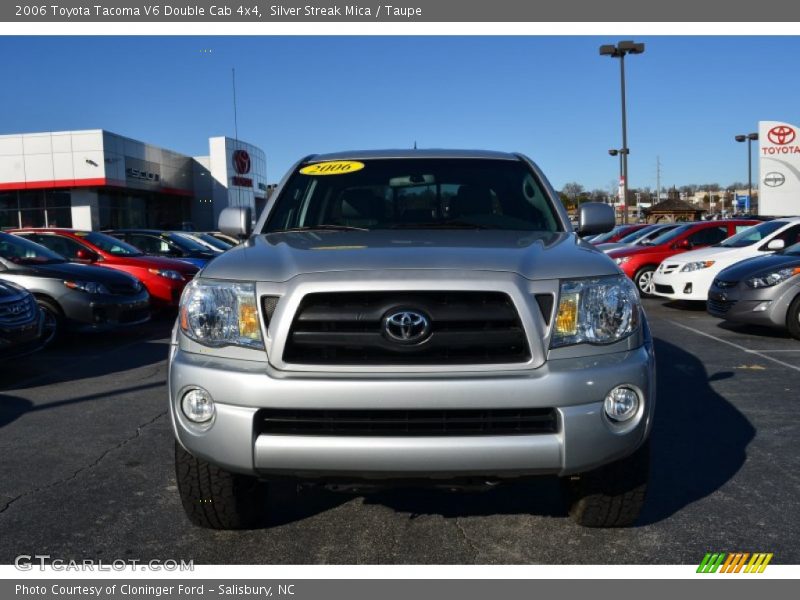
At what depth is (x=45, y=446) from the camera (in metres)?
4.84

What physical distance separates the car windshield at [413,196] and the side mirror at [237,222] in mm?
198

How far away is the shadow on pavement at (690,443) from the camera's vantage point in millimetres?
3816

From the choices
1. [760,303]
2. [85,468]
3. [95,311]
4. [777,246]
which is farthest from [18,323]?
[777,246]

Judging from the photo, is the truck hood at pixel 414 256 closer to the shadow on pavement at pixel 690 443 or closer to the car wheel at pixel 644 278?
the shadow on pavement at pixel 690 443

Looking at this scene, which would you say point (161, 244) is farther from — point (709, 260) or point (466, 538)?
point (466, 538)

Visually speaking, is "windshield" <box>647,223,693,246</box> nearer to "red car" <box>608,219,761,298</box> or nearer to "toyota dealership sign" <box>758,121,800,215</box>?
"red car" <box>608,219,761,298</box>

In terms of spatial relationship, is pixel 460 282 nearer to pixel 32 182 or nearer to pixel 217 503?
pixel 217 503

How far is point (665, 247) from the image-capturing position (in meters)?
15.3

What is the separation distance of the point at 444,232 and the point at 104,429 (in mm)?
3016

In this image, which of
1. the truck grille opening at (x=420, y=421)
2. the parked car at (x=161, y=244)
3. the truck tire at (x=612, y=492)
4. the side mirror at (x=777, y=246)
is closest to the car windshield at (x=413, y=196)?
the truck tire at (x=612, y=492)

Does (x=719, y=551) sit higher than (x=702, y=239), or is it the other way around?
(x=702, y=239)

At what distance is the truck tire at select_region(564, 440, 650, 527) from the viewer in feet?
10.2

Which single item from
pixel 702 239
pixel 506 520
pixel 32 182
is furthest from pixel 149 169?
pixel 506 520

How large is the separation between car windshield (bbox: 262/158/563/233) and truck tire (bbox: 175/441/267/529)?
1480mm
